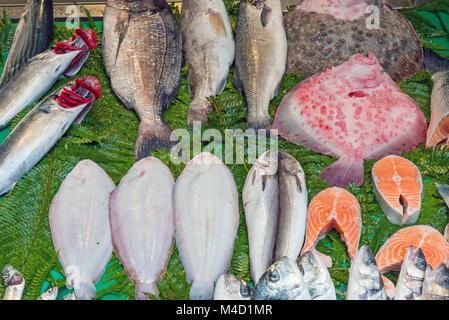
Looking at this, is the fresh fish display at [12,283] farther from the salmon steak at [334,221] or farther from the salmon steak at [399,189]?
the salmon steak at [399,189]

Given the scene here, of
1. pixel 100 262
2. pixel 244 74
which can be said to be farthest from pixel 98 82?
pixel 100 262

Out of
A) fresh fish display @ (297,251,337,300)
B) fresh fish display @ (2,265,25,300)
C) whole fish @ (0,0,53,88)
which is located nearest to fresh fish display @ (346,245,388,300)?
fresh fish display @ (297,251,337,300)

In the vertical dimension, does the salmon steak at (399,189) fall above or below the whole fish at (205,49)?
below

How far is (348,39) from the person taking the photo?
3.51 metres

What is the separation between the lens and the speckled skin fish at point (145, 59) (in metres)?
3.09

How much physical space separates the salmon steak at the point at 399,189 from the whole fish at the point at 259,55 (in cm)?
73

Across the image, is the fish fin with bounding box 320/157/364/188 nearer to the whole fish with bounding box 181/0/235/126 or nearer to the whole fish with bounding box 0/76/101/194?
the whole fish with bounding box 181/0/235/126

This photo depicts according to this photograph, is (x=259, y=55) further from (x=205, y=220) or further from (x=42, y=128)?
(x=42, y=128)

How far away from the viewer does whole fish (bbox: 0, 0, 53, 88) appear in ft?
11.0

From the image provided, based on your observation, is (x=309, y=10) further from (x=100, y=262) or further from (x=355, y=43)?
(x=100, y=262)

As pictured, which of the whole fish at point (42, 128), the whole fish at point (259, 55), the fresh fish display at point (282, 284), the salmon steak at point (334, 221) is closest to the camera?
the fresh fish display at point (282, 284)

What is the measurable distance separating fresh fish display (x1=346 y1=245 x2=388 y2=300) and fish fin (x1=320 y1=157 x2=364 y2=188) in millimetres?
652

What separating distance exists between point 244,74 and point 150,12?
0.75 metres

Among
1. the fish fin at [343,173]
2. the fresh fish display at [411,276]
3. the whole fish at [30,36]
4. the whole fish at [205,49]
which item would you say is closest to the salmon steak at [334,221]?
the fish fin at [343,173]
